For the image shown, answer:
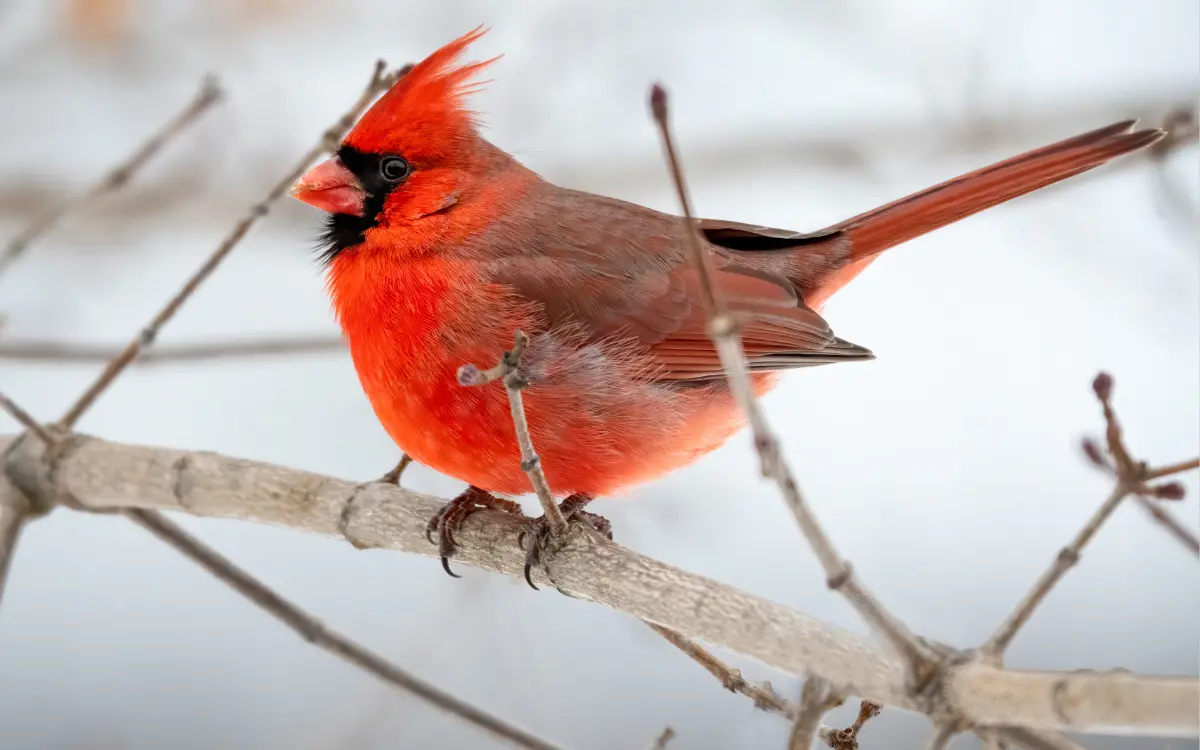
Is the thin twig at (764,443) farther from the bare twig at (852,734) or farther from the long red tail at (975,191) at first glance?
the long red tail at (975,191)

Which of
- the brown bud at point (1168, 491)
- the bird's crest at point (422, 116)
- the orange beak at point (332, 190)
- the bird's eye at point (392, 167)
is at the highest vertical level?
the bird's crest at point (422, 116)

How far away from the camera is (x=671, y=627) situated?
6.07 ft

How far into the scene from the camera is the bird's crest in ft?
8.38

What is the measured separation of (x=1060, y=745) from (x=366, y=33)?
12.5 ft

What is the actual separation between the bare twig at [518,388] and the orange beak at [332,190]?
963mm

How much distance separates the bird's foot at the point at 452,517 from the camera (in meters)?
2.25

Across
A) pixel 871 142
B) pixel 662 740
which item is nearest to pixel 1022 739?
pixel 662 740

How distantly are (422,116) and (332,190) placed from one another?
243 millimetres

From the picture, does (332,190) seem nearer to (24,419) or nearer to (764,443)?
(24,419)

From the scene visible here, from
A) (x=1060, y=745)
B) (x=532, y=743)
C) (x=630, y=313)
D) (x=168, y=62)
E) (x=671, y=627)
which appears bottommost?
(x=532, y=743)

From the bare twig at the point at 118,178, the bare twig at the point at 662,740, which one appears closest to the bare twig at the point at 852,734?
the bare twig at the point at 662,740

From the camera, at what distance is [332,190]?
2602 mm

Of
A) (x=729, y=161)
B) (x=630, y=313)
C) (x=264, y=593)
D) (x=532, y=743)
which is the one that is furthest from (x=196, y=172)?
(x=532, y=743)

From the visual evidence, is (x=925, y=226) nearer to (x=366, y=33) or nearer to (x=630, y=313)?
(x=630, y=313)
